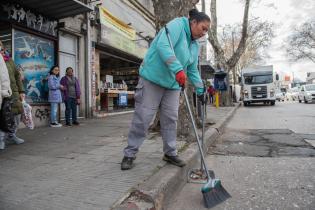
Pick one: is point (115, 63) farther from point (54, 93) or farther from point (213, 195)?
point (213, 195)

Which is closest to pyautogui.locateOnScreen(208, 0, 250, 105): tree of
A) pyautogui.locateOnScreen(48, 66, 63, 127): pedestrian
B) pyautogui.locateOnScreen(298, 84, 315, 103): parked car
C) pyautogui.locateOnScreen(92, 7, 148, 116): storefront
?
pyautogui.locateOnScreen(92, 7, 148, 116): storefront

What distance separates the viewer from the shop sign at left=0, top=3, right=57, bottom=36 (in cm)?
726

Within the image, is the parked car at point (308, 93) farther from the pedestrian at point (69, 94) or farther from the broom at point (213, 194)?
the broom at point (213, 194)

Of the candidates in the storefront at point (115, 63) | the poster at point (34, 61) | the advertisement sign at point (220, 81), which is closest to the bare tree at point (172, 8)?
the advertisement sign at point (220, 81)

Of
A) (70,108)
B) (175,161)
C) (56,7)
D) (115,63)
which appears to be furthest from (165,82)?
(115,63)

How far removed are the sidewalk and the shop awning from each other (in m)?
4.05

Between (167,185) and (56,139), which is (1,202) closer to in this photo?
(167,185)

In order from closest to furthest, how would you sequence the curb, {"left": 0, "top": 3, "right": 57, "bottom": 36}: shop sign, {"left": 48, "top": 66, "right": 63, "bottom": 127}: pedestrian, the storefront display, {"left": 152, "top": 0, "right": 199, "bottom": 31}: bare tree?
the curb
{"left": 152, "top": 0, "right": 199, "bottom": 31}: bare tree
{"left": 0, "top": 3, "right": 57, "bottom": 36}: shop sign
{"left": 48, "top": 66, "right": 63, "bottom": 127}: pedestrian
the storefront display

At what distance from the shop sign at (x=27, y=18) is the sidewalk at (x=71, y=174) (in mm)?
3621

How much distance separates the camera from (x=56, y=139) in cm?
602

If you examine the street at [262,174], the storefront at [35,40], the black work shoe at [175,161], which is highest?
the storefront at [35,40]

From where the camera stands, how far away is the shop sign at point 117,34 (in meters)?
11.2

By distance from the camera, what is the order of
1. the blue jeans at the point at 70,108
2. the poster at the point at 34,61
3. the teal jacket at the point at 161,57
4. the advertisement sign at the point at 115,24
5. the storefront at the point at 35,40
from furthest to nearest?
the advertisement sign at the point at 115,24, the blue jeans at the point at 70,108, the poster at the point at 34,61, the storefront at the point at 35,40, the teal jacket at the point at 161,57

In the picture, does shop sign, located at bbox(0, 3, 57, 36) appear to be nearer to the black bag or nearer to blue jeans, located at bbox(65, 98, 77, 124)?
blue jeans, located at bbox(65, 98, 77, 124)
